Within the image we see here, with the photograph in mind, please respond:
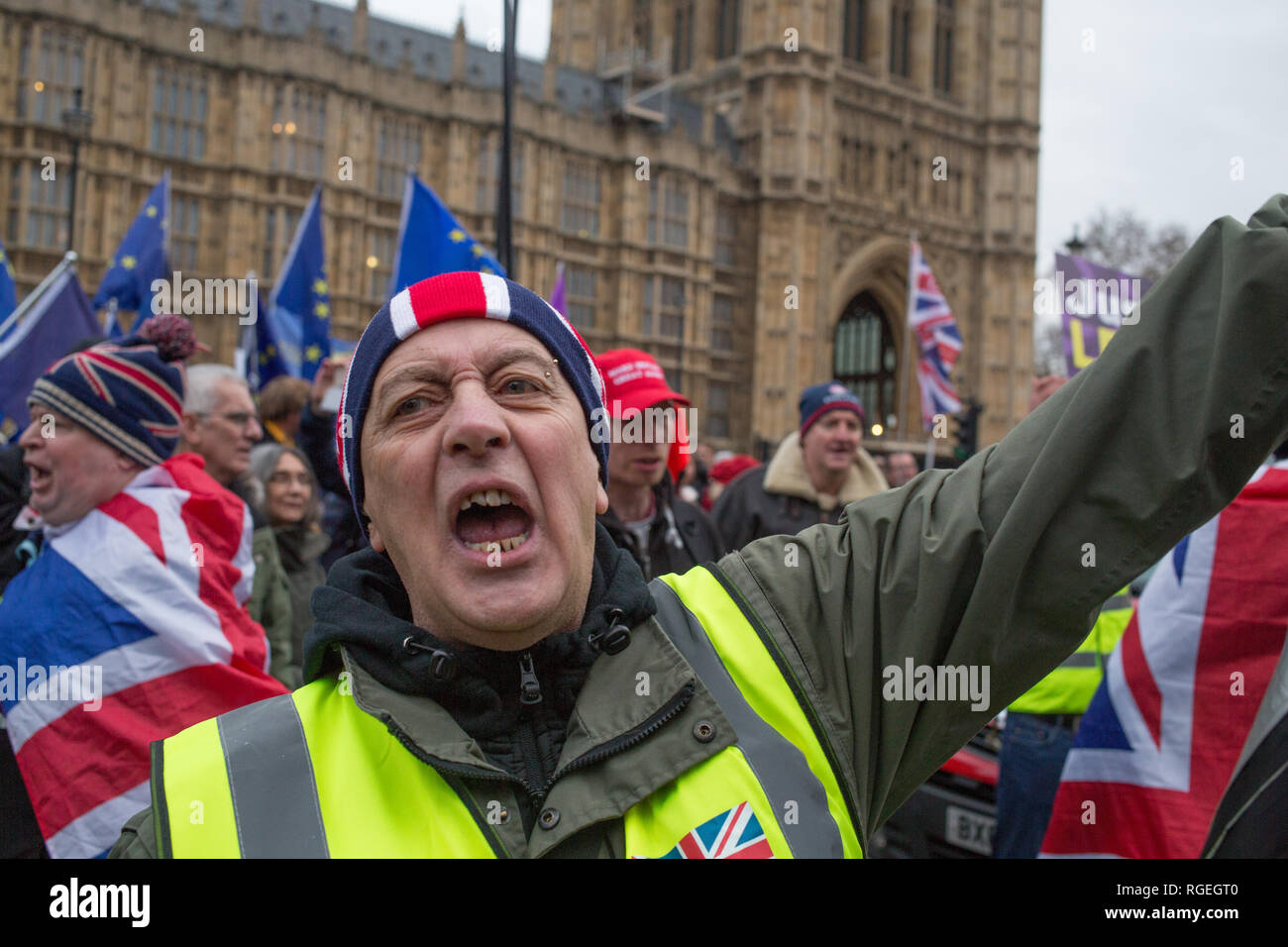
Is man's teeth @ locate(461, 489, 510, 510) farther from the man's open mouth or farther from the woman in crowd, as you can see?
the woman in crowd

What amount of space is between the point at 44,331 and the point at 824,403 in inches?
182

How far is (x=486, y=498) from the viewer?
4.98 ft

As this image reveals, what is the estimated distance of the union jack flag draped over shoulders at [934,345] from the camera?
1642 centimetres

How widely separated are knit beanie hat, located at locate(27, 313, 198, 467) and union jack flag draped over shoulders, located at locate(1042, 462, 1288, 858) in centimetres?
256

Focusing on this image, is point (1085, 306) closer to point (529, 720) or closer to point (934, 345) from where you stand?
point (529, 720)

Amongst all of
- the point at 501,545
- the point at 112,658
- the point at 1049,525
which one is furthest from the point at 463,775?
the point at 112,658

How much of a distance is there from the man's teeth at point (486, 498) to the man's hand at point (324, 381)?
13.0 ft

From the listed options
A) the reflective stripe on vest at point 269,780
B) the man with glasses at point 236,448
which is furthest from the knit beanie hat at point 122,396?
the reflective stripe on vest at point 269,780

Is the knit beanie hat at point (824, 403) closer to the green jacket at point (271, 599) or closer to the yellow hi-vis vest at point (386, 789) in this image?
the green jacket at point (271, 599)

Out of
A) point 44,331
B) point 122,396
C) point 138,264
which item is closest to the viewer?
point 122,396

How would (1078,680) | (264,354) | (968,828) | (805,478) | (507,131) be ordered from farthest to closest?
(264,354)
(507,131)
(968,828)
(805,478)
(1078,680)

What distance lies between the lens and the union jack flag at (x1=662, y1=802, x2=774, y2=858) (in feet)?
4.27
